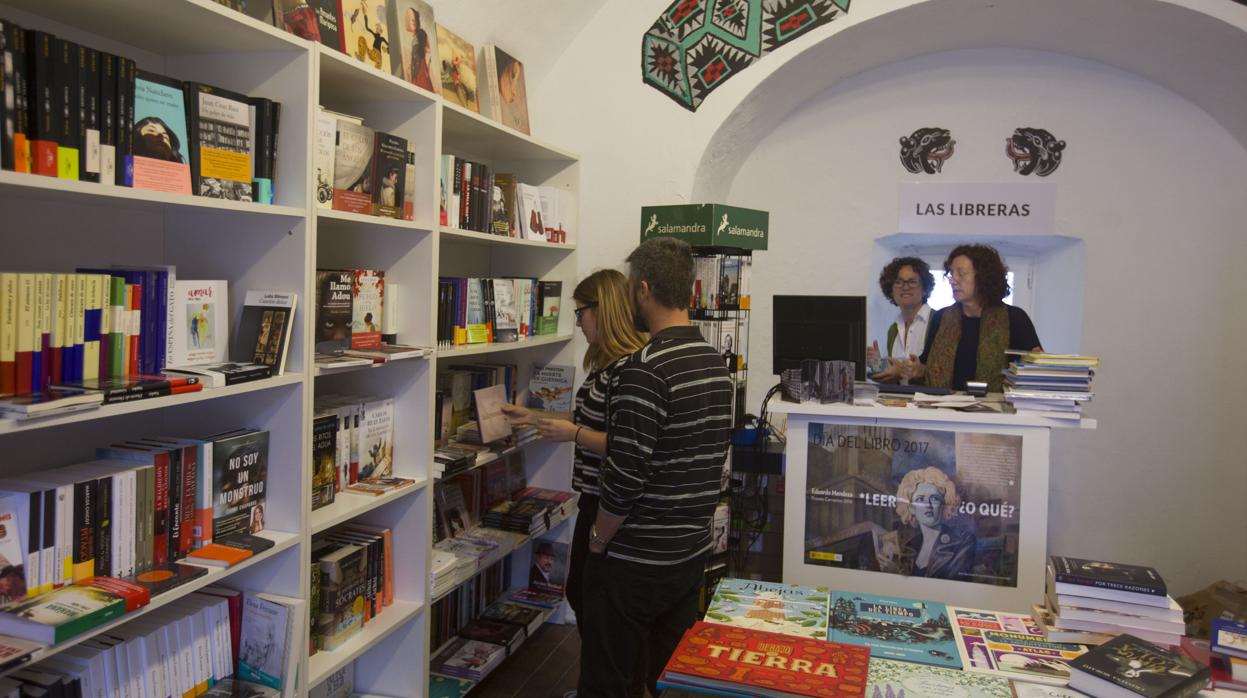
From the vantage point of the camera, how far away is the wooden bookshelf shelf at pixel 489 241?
9.99 feet

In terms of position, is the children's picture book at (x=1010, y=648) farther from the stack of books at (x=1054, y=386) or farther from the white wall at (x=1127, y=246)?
the white wall at (x=1127, y=246)

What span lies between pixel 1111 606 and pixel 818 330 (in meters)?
1.55

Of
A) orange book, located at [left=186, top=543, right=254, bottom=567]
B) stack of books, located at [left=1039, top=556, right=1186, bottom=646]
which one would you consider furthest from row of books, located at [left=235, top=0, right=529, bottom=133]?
stack of books, located at [left=1039, top=556, right=1186, bottom=646]

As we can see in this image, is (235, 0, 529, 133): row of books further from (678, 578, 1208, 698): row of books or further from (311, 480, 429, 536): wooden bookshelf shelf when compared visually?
(678, 578, 1208, 698): row of books

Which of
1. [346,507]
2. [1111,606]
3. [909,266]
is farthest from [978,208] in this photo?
[346,507]

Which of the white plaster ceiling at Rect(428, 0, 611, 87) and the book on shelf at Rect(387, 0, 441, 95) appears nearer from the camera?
the book on shelf at Rect(387, 0, 441, 95)

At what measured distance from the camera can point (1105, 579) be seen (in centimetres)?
202

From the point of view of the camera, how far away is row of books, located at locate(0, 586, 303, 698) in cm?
172

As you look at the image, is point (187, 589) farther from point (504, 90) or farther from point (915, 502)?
point (504, 90)

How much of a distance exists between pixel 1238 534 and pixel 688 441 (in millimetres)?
3858

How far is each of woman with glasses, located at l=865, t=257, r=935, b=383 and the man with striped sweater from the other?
2.76 m

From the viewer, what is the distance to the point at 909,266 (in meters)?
4.98

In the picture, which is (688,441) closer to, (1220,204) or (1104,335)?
(1104,335)

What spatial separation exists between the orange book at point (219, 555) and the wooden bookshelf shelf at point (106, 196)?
0.81m
